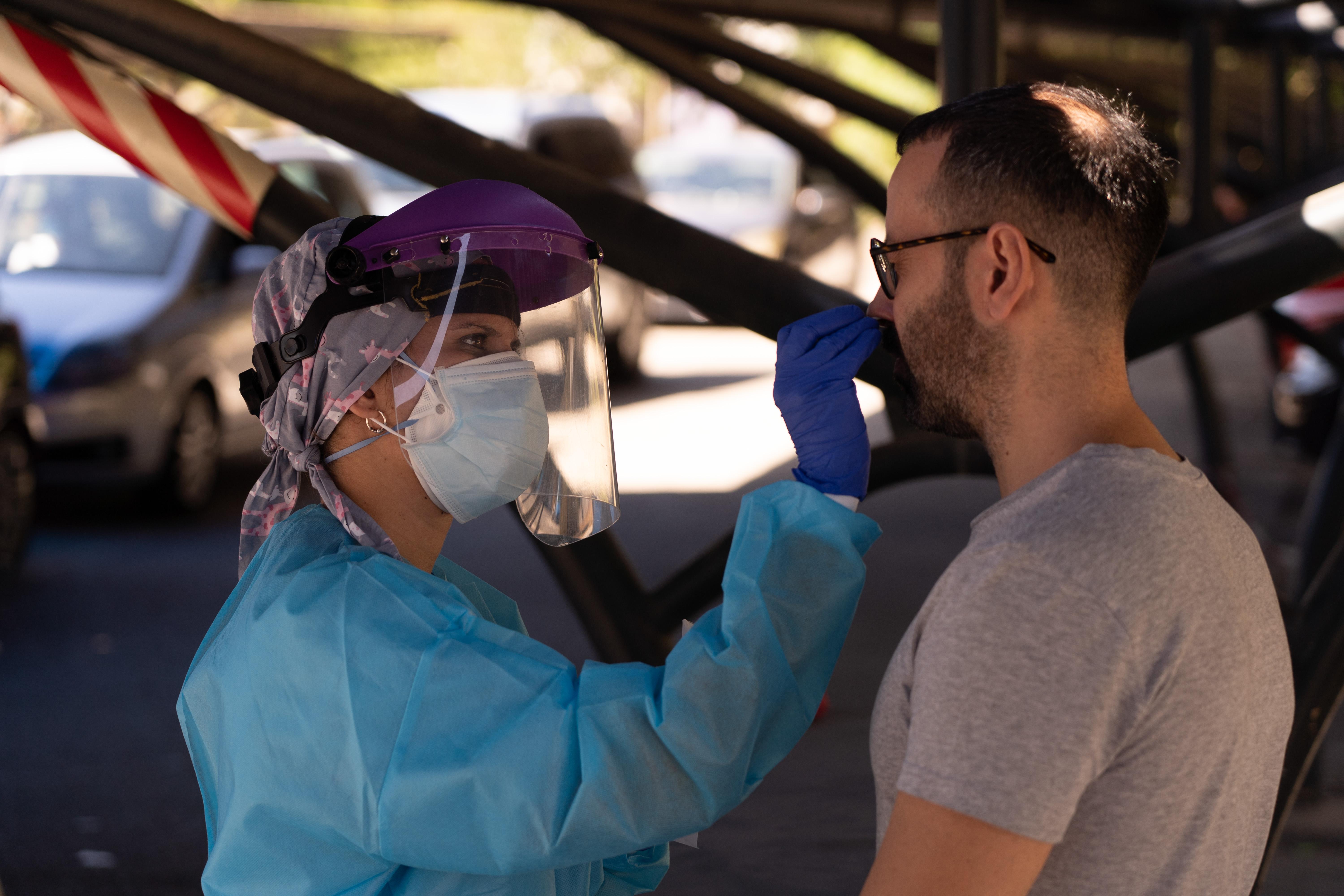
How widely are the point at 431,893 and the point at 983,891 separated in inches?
30.7

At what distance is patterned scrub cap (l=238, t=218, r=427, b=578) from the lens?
202 centimetres

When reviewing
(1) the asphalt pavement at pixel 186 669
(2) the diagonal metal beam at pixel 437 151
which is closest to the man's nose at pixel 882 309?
(2) the diagonal metal beam at pixel 437 151

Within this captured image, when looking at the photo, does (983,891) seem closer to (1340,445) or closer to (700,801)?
(700,801)

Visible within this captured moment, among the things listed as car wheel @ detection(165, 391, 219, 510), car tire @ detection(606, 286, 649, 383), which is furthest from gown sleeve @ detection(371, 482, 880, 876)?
car tire @ detection(606, 286, 649, 383)

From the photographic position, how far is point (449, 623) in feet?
5.96

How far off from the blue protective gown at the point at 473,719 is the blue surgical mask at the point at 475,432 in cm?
23

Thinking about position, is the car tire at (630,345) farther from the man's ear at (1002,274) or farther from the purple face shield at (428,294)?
the man's ear at (1002,274)

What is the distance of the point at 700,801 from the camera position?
1753 millimetres

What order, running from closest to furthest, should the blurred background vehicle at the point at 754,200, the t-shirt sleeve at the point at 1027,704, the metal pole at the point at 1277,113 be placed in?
the t-shirt sleeve at the point at 1027,704, the metal pole at the point at 1277,113, the blurred background vehicle at the point at 754,200

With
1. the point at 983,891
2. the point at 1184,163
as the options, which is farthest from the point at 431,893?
the point at 1184,163

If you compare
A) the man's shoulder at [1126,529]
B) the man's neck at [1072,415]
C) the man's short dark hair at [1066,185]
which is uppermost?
the man's short dark hair at [1066,185]

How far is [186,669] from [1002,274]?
5328mm

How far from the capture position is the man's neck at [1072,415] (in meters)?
1.67

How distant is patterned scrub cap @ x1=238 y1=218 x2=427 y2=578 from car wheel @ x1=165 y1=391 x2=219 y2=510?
6.59 metres
